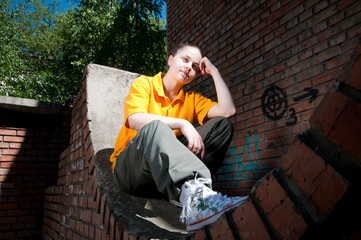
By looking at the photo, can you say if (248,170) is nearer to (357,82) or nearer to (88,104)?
(88,104)

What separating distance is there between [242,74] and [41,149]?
10.3 ft

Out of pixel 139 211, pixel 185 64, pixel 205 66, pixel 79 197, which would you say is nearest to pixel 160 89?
pixel 185 64

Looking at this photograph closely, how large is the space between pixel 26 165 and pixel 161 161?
345cm

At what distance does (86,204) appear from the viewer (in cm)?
194

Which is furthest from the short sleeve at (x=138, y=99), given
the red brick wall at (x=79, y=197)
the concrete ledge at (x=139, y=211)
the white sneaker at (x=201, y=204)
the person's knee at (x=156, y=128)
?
the white sneaker at (x=201, y=204)

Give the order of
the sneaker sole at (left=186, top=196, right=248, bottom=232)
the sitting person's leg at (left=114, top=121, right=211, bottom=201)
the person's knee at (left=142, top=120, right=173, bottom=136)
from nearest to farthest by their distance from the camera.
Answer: the sneaker sole at (left=186, top=196, right=248, bottom=232)
the sitting person's leg at (left=114, top=121, right=211, bottom=201)
the person's knee at (left=142, top=120, right=173, bottom=136)

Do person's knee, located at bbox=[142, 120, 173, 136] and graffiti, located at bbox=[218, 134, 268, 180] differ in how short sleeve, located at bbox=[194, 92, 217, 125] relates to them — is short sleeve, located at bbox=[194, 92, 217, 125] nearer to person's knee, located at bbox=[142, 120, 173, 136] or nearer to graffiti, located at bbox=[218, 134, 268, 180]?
person's knee, located at bbox=[142, 120, 173, 136]

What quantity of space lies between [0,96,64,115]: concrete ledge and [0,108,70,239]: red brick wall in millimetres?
109

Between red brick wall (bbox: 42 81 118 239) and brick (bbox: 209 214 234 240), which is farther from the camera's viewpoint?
red brick wall (bbox: 42 81 118 239)

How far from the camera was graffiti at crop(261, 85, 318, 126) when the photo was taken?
2613 millimetres

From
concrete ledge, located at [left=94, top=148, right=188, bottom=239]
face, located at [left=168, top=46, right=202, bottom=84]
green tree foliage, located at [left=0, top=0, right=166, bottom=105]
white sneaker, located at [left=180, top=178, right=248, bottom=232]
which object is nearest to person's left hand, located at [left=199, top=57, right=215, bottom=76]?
face, located at [left=168, top=46, right=202, bottom=84]

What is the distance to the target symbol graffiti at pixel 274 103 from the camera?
275 cm

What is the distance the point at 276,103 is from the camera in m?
2.82

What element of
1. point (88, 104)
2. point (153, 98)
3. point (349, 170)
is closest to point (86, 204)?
point (88, 104)
